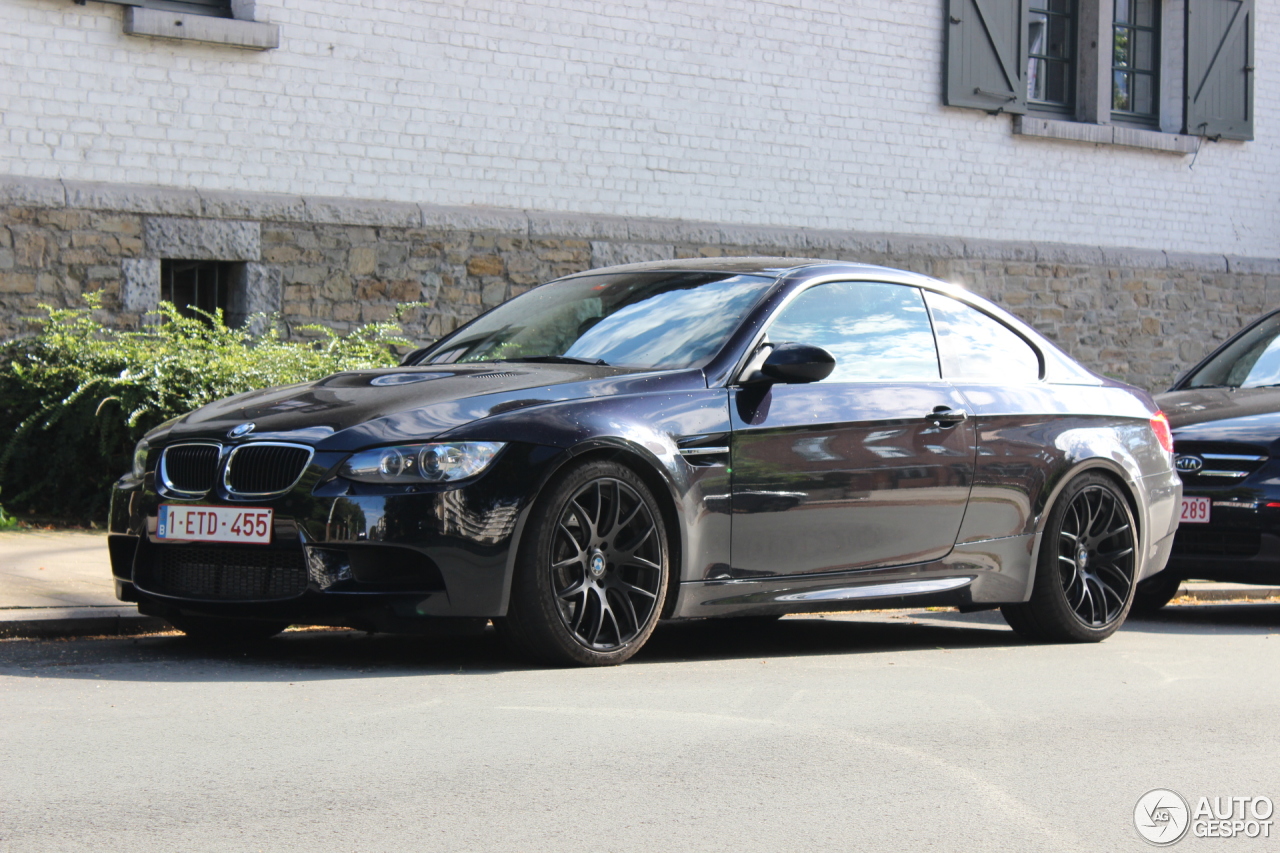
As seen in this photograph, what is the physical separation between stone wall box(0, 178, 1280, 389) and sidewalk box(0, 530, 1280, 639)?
2965 millimetres

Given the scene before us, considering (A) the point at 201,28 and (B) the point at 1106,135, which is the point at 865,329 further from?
(B) the point at 1106,135

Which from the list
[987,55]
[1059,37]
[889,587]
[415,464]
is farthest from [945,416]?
[1059,37]

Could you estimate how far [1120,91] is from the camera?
19.5m

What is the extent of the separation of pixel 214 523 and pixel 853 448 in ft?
8.21

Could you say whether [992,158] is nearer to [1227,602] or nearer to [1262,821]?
[1227,602]

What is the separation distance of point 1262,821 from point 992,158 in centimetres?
1453

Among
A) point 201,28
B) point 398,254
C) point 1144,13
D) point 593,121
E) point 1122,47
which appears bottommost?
point 398,254

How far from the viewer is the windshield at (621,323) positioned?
6484 mm

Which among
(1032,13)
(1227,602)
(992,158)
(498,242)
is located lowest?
(1227,602)

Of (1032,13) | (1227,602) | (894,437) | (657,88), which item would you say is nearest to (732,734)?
(894,437)

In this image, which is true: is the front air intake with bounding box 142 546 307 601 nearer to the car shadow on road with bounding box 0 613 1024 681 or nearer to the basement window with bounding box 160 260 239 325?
the car shadow on road with bounding box 0 613 1024 681

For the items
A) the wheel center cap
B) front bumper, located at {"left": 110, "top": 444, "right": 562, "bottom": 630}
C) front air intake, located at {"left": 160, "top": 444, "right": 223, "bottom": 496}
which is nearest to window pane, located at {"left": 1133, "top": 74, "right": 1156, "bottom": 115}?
the wheel center cap

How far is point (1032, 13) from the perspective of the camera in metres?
18.8

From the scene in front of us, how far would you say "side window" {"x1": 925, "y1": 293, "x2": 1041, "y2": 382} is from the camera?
729cm
